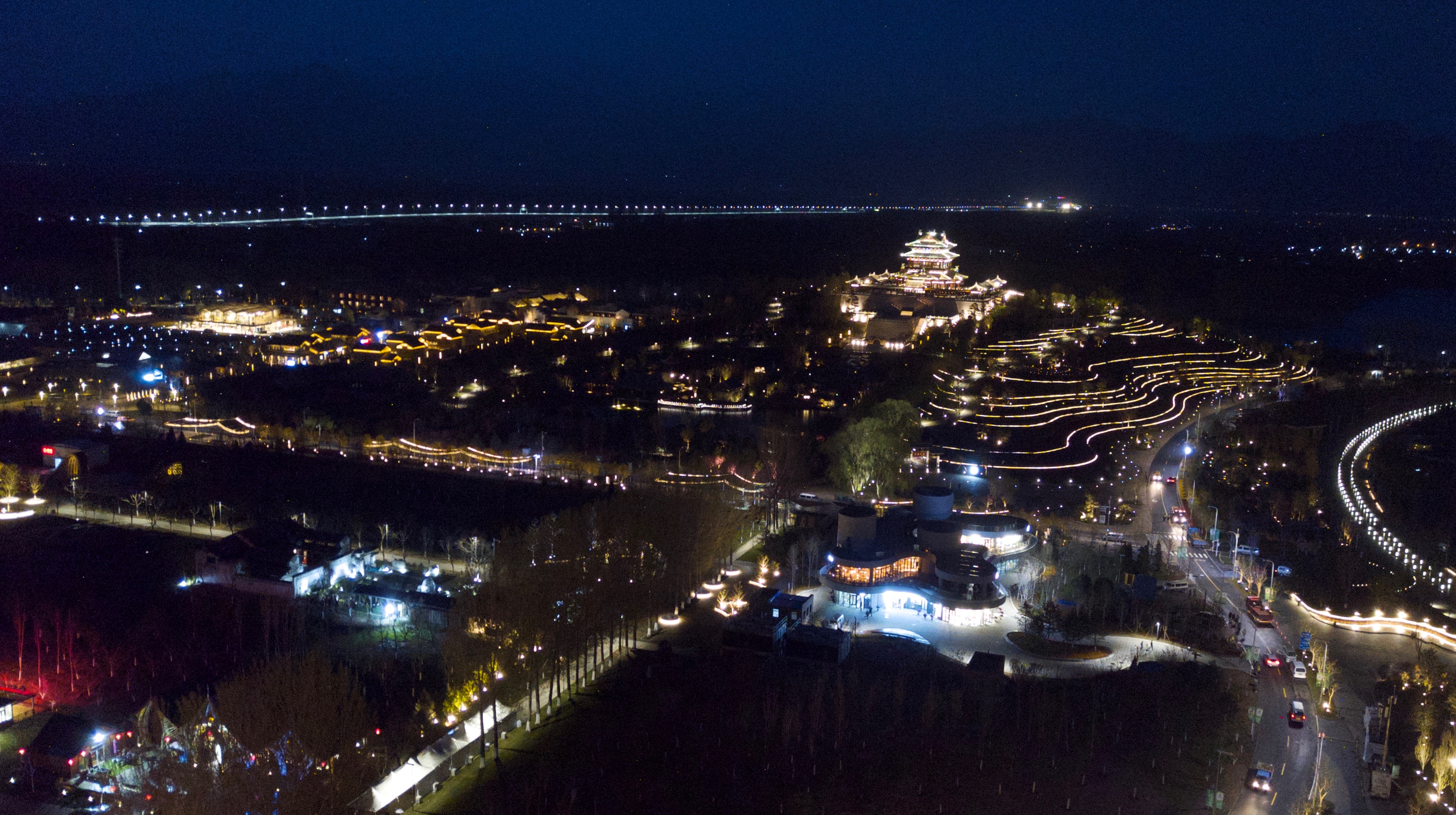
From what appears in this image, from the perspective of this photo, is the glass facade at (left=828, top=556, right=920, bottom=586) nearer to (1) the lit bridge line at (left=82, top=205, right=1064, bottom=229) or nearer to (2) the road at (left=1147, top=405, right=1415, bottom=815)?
(2) the road at (left=1147, top=405, right=1415, bottom=815)

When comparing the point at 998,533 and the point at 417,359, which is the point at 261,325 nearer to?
the point at 417,359

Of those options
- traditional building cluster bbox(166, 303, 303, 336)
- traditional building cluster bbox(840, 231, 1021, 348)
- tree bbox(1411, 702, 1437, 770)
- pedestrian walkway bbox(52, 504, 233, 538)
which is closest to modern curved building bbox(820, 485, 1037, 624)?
tree bbox(1411, 702, 1437, 770)

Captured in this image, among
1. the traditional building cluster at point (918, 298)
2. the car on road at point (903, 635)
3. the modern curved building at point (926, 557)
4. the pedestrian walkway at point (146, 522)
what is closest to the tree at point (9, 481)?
the pedestrian walkway at point (146, 522)

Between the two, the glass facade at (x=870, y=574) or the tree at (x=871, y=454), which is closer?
the glass facade at (x=870, y=574)

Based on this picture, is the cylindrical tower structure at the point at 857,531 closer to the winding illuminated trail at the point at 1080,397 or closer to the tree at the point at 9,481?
the winding illuminated trail at the point at 1080,397

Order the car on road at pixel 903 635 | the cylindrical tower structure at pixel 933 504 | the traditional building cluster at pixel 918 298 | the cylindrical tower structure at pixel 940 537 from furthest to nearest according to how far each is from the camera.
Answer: the traditional building cluster at pixel 918 298 → the cylindrical tower structure at pixel 933 504 → the cylindrical tower structure at pixel 940 537 → the car on road at pixel 903 635

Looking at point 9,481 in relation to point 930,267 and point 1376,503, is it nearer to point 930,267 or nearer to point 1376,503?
point 1376,503

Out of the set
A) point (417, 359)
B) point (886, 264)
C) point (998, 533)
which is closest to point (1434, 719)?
point (998, 533)
